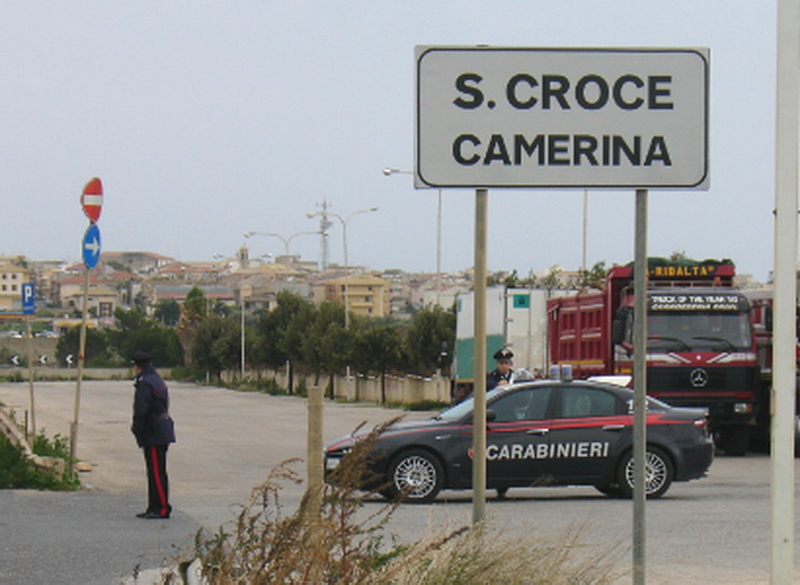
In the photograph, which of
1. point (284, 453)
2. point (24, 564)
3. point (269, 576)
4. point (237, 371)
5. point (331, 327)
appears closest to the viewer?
point (269, 576)

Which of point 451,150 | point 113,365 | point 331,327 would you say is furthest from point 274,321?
point 451,150

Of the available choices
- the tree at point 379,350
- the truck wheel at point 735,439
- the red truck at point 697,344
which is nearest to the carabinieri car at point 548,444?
the red truck at point 697,344

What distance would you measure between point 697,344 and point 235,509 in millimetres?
10957

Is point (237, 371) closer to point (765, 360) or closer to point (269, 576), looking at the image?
point (765, 360)

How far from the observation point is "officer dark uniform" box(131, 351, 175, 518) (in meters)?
14.1

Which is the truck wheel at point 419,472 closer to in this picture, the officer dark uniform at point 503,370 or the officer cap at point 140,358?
the officer dark uniform at point 503,370

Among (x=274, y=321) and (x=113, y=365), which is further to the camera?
(x=113, y=365)

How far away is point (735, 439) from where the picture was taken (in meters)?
25.2

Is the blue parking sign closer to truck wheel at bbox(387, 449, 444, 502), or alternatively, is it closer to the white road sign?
truck wheel at bbox(387, 449, 444, 502)

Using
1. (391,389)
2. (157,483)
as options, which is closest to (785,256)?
(157,483)

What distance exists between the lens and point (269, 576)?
5949 millimetres

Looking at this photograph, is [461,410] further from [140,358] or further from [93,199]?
[93,199]

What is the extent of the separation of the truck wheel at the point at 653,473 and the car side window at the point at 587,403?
588 mm

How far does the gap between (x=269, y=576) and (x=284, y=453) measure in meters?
19.9
